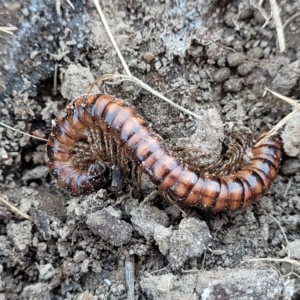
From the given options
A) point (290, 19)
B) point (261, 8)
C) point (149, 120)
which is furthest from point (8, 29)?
point (290, 19)

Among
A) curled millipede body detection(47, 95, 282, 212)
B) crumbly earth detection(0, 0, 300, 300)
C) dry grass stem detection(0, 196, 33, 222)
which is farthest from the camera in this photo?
dry grass stem detection(0, 196, 33, 222)

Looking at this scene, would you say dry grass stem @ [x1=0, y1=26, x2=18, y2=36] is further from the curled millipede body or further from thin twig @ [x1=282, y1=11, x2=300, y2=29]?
thin twig @ [x1=282, y1=11, x2=300, y2=29]

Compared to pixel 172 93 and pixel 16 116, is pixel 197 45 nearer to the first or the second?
pixel 172 93

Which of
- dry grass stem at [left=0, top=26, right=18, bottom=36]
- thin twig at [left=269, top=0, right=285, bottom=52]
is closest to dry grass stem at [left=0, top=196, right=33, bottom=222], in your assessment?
dry grass stem at [left=0, top=26, right=18, bottom=36]

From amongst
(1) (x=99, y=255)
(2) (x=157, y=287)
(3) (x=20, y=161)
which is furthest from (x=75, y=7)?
(2) (x=157, y=287)

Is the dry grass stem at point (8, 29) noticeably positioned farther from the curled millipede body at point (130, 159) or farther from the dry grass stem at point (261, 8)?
the dry grass stem at point (261, 8)

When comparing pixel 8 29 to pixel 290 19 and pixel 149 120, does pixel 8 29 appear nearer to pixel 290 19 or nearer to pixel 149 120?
pixel 149 120

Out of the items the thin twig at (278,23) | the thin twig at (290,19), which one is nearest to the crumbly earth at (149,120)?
the thin twig at (290,19)
